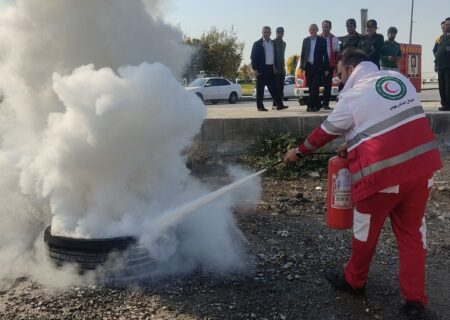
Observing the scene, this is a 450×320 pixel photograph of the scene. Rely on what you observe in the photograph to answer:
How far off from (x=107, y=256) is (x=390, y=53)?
7.45 meters

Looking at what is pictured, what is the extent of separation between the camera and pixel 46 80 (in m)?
4.44

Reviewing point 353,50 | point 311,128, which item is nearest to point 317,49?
point 311,128

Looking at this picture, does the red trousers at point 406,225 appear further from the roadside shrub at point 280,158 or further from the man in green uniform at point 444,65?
the man in green uniform at point 444,65

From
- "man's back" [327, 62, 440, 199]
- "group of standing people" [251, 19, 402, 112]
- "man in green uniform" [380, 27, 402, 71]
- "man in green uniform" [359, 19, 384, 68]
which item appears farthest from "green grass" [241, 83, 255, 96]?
"man's back" [327, 62, 440, 199]

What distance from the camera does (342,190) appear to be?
3.82 metres

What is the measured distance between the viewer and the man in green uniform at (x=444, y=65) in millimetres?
9062

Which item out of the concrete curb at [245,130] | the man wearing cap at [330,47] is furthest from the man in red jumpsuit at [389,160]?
the man wearing cap at [330,47]

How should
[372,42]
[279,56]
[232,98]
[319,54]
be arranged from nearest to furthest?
[372,42]
[319,54]
[279,56]
[232,98]

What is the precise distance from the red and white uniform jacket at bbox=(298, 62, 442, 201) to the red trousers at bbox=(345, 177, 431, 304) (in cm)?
11

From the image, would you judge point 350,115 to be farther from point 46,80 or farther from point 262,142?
point 262,142

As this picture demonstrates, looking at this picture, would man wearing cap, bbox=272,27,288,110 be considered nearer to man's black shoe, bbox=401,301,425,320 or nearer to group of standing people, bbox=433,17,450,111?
group of standing people, bbox=433,17,450,111

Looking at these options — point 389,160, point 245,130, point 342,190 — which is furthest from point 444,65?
point 389,160

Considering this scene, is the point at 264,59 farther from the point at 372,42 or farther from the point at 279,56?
the point at 372,42

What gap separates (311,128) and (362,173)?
5068 millimetres
